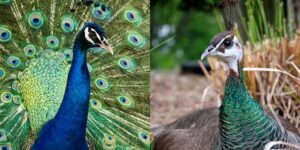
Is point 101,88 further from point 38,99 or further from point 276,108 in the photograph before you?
point 276,108

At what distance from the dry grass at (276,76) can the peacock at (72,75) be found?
1.11 m

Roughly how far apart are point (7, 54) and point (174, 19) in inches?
332

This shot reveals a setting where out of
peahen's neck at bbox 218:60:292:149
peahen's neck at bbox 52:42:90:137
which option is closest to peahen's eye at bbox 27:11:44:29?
peahen's neck at bbox 52:42:90:137

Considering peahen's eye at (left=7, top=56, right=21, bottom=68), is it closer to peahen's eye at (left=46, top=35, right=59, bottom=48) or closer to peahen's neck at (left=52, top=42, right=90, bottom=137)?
peahen's eye at (left=46, top=35, right=59, bottom=48)

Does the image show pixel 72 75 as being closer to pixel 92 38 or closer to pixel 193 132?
pixel 92 38

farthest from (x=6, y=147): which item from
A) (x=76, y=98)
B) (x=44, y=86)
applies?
(x=76, y=98)

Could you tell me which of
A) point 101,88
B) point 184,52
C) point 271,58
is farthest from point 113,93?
point 184,52

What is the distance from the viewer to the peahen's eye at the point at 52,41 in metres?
2.89

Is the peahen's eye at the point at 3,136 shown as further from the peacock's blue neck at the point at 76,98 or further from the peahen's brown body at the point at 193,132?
the peahen's brown body at the point at 193,132

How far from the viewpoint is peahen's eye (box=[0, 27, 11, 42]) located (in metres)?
2.88

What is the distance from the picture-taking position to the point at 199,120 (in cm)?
355

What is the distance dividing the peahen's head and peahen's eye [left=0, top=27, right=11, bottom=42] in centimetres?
98

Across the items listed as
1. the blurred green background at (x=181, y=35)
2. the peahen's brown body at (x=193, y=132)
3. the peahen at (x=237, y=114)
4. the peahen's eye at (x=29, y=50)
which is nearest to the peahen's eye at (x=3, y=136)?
the peahen's eye at (x=29, y=50)

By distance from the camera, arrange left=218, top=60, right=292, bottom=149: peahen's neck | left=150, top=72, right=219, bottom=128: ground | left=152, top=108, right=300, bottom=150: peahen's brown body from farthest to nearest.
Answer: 1. left=150, top=72, right=219, bottom=128: ground
2. left=152, top=108, right=300, bottom=150: peahen's brown body
3. left=218, top=60, right=292, bottom=149: peahen's neck
